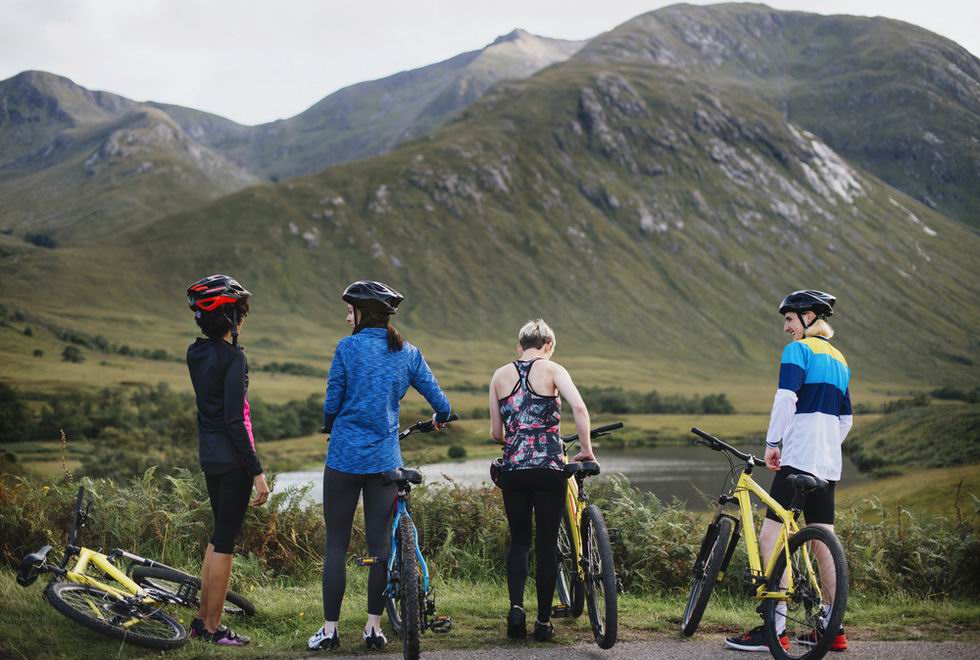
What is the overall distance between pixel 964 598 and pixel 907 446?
314 feet

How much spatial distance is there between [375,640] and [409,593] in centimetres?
84

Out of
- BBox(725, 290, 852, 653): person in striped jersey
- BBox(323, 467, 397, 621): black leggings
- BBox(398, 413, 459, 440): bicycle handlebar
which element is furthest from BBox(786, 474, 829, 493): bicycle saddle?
BBox(323, 467, 397, 621): black leggings

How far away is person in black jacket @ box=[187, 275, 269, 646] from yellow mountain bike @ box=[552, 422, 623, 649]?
2833 millimetres

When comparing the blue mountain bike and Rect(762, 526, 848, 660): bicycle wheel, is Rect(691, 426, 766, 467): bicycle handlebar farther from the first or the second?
the blue mountain bike

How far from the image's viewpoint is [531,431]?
8.00 metres

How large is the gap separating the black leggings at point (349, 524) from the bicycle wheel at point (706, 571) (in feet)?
9.30

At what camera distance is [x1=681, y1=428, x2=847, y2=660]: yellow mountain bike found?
7.27 metres


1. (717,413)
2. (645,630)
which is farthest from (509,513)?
(717,413)

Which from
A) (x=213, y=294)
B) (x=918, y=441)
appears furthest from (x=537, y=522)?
(x=918, y=441)

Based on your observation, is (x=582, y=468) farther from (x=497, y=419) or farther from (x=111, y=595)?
(x=111, y=595)

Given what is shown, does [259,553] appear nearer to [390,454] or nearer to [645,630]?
[390,454]

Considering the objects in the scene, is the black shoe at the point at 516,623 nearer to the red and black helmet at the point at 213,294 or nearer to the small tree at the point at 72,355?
the red and black helmet at the point at 213,294

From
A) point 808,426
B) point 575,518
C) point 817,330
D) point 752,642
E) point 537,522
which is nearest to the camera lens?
point 752,642

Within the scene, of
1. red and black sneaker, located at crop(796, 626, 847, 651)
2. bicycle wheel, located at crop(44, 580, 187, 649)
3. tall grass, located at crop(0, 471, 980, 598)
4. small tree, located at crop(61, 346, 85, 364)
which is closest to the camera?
bicycle wheel, located at crop(44, 580, 187, 649)
